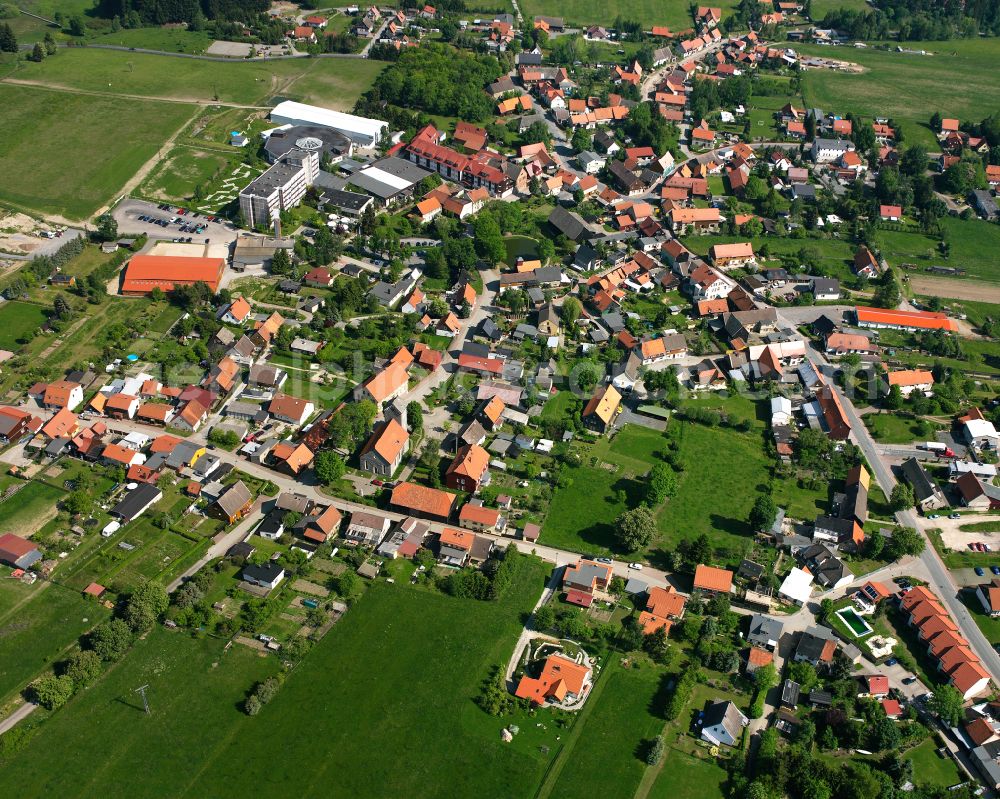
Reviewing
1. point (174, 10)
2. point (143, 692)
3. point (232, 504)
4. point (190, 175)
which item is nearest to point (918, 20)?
point (174, 10)

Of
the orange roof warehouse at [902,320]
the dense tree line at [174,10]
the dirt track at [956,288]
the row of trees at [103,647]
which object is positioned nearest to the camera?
the row of trees at [103,647]

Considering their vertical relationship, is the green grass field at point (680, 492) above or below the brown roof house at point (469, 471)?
below

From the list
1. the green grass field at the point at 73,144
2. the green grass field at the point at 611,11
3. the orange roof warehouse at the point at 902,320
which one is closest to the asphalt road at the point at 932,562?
the orange roof warehouse at the point at 902,320

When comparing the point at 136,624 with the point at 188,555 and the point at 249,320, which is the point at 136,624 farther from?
the point at 249,320

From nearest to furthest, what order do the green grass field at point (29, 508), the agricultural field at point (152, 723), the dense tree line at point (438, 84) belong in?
1. the agricultural field at point (152, 723)
2. the green grass field at point (29, 508)
3. the dense tree line at point (438, 84)

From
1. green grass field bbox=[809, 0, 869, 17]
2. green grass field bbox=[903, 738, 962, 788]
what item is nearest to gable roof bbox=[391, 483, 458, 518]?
green grass field bbox=[903, 738, 962, 788]

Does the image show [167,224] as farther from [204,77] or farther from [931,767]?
[931,767]

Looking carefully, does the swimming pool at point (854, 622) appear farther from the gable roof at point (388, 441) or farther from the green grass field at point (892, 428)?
the gable roof at point (388, 441)
